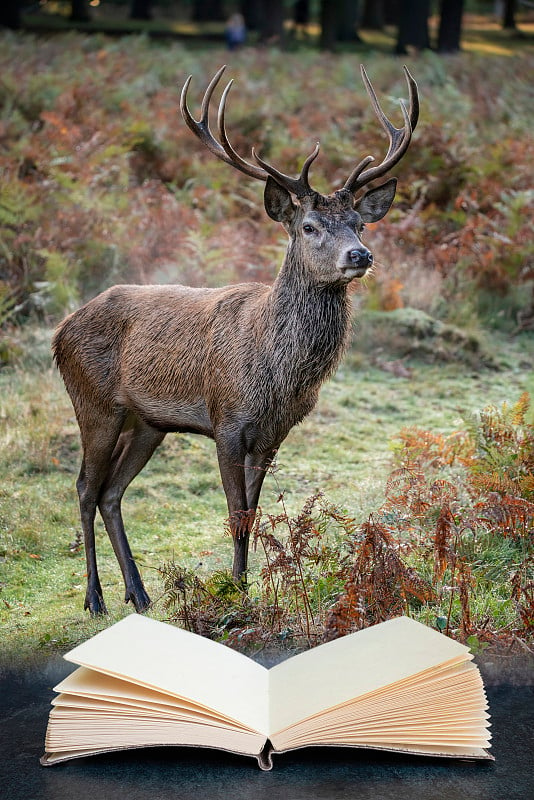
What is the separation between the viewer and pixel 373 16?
31.0 metres

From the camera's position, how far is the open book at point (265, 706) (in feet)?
9.12

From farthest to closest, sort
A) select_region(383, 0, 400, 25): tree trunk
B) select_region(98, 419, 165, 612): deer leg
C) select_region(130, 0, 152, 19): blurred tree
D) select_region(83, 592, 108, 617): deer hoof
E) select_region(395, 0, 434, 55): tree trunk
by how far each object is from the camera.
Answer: select_region(383, 0, 400, 25): tree trunk
select_region(130, 0, 152, 19): blurred tree
select_region(395, 0, 434, 55): tree trunk
select_region(98, 419, 165, 612): deer leg
select_region(83, 592, 108, 617): deer hoof

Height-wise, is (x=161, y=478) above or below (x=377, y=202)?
below

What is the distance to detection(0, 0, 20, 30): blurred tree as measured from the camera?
69.9 feet

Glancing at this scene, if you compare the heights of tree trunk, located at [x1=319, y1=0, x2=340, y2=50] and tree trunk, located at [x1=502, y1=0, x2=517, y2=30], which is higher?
tree trunk, located at [x1=502, y1=0, x2=517, y2=30]

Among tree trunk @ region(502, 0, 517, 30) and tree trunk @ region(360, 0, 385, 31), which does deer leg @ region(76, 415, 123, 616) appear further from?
tree trunk @ region(360, 0, 385, 31)

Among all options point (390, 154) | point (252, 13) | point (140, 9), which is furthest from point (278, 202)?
point (140, 9)

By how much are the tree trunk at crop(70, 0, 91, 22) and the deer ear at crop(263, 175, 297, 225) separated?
2219cm

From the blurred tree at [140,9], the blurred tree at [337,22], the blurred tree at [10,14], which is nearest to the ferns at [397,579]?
the blurred tree at [10,14]

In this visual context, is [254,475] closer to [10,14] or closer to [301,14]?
[10,14]

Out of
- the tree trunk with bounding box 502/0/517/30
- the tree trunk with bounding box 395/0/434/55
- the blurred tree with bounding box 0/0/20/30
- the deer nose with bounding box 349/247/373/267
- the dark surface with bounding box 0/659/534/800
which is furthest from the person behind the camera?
the tree trunk with bounding box 502/0/517/30

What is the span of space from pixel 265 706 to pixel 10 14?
69.8 ft

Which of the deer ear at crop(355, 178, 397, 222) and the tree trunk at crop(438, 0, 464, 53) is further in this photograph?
the tree trunk at crop(438, 0, 464, 53)

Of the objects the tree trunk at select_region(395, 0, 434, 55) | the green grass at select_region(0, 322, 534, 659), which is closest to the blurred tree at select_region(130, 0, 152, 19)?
the tree trunk at select_region(395, 0, 434, 55)
